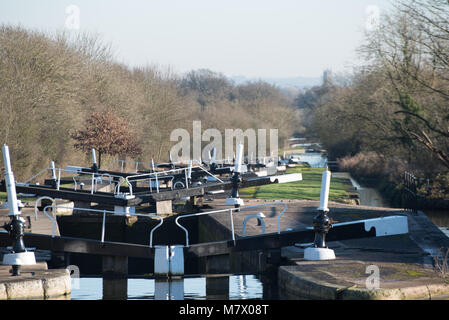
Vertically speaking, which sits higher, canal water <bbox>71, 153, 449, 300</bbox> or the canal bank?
the canal bank

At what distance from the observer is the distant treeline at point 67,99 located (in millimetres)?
29766

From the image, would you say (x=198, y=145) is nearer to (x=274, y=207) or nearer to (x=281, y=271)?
(x=274, y=207)

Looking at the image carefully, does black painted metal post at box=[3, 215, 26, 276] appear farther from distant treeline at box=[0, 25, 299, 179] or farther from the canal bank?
distant treeline at box=[0, 25, 299, 179]

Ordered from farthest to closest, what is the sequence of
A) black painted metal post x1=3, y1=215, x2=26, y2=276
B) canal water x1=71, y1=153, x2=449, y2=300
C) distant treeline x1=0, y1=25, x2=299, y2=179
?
distant treeline x1=0, y1=25, x2=299, y2=179 → canal water x1=71, y1=153, x2=449, y2=300 → black painted metal post x1=3, y1=215, x2=26, y2=276

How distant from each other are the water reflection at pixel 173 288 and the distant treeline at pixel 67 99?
57.7ft

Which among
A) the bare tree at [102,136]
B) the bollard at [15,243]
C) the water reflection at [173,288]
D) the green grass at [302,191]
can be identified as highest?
the bare tree at [102,136]

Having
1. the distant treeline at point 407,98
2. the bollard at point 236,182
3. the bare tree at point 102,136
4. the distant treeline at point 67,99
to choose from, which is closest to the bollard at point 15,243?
the bollard at point 236,182

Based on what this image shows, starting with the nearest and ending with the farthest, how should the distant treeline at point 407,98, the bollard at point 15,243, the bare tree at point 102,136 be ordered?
the bollard at point 15,243, the distant treeline at point 407,98, the bare tree at point 102,136

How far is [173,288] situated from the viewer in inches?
458

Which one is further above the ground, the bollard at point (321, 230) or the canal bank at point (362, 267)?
the bollard at point (321, 230)

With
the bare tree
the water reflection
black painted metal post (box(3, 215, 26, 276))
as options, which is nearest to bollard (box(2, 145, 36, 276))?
black painted metal post (box(3, 215, 26, 276))

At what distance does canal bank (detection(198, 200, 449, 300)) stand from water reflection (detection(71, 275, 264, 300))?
23.9 inches

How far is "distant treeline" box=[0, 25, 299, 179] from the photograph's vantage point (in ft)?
97.7

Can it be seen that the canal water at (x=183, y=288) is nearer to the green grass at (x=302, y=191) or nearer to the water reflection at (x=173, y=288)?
the water reflection at (x=173, y=288)
